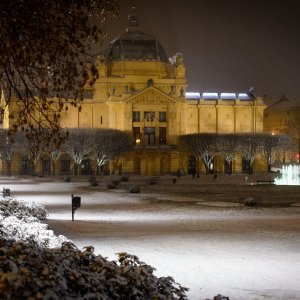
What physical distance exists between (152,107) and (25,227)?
304ft

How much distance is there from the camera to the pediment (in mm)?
109312

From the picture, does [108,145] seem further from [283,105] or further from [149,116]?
[283,105]

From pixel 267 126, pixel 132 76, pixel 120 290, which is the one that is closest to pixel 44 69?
pixel 120 290

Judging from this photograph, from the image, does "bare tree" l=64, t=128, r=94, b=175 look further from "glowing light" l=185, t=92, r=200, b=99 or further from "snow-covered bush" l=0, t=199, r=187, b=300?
"snow-covered bush" l=0, t=199, r=187, b=300

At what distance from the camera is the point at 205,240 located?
73.1ft

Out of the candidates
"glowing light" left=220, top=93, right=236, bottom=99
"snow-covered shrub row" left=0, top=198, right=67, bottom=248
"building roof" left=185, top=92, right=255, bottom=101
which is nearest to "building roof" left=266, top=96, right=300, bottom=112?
"building roof" left=185, top=92, right=255, bottom=101

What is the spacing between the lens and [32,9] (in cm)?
1117

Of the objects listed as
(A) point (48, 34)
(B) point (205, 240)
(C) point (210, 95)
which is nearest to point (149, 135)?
(C) point (210, 95)

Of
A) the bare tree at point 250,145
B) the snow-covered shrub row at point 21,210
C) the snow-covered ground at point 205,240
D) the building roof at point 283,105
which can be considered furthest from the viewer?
the building roof at point 283,105

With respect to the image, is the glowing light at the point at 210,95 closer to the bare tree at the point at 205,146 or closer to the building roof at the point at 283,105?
the bare tree at the point at 205,146

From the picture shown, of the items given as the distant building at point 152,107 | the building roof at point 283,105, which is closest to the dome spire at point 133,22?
the distant building at point 152,107

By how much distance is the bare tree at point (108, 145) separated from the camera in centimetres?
9019

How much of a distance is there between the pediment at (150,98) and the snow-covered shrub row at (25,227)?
273 feet

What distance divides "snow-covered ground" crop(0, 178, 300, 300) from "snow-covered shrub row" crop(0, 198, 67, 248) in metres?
1.40
